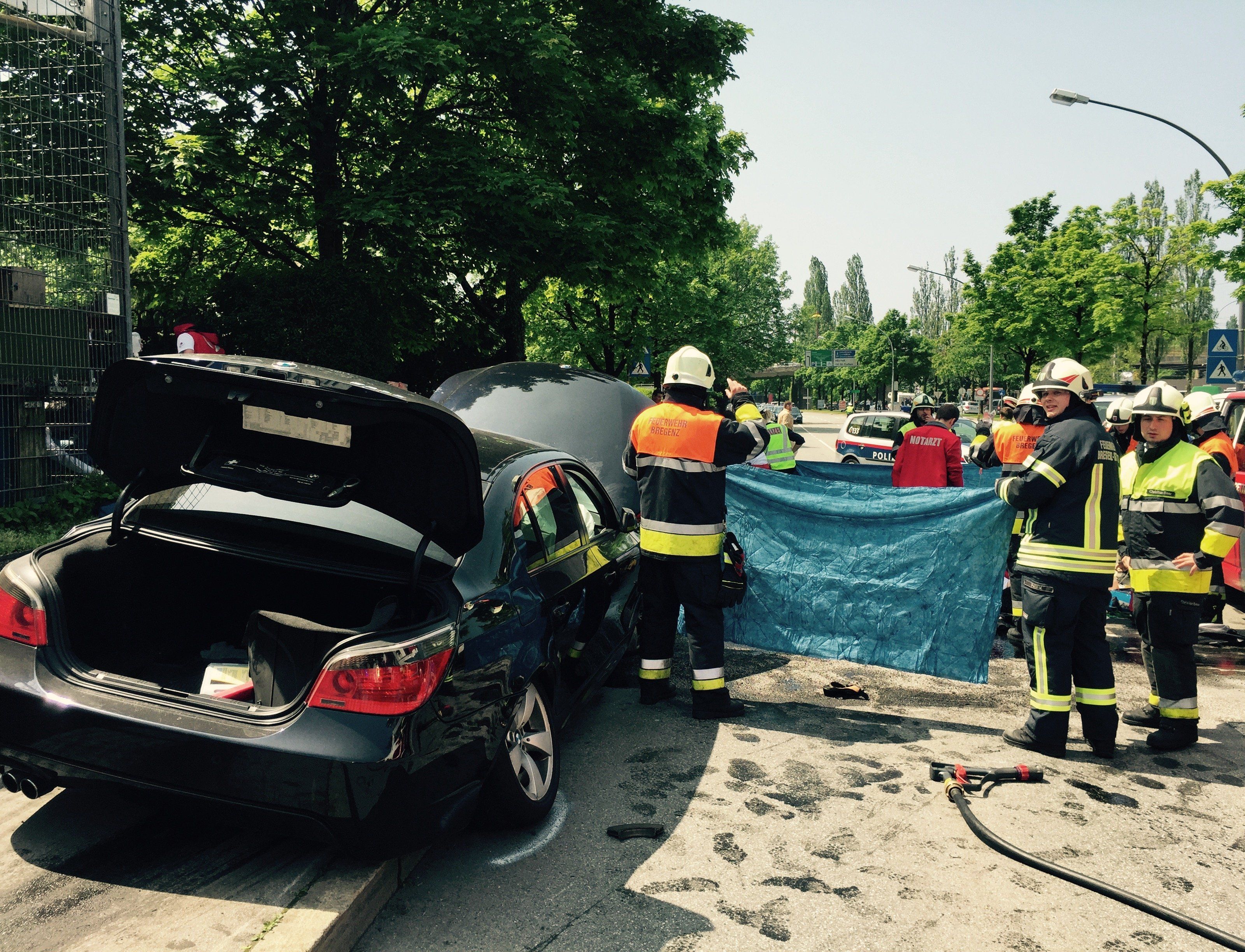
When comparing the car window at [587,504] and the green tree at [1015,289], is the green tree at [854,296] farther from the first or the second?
the car window at [587,504]

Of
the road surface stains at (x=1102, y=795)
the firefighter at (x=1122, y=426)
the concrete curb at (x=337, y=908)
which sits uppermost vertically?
the firefighter at (x=1122, y=426)

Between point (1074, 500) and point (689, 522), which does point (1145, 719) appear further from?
point (689, 522)

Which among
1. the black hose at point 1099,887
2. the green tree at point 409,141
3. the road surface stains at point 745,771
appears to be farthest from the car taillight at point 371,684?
the green tree at point 409,141

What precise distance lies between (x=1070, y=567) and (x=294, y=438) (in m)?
3.83

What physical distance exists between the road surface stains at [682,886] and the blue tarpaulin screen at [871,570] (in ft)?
9.85

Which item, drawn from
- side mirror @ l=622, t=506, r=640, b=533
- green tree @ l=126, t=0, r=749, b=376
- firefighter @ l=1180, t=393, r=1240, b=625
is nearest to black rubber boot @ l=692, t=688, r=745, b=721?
side mirror @ l=622, t=506, r=640, b=533

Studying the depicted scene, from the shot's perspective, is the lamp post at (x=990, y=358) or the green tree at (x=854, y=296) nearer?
the lamp post at (x=990, y=358)

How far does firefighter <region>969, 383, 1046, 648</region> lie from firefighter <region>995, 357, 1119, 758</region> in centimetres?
187

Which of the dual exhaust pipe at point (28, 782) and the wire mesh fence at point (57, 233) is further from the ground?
the wire mesh fence at point (57, 233)

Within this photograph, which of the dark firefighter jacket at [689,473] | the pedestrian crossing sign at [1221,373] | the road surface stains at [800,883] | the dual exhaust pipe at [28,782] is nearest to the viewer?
the dual exhaust pipe at [28,782]

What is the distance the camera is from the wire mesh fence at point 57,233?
836cm

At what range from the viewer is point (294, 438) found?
3324 millimetres

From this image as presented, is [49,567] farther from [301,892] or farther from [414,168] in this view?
[414,168]

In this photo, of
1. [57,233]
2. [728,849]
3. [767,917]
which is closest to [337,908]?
[767,917]
